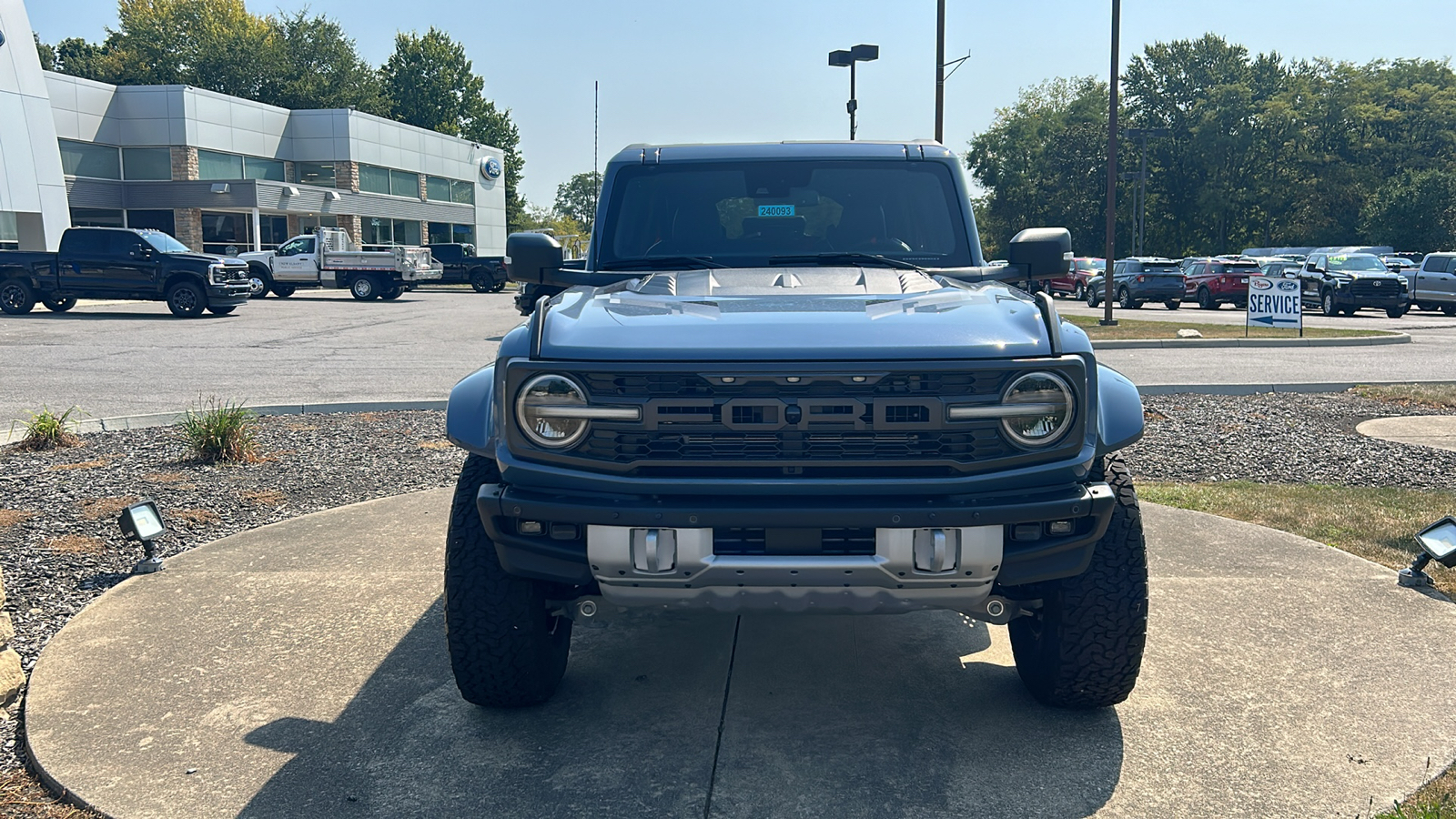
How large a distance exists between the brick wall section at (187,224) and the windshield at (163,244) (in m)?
20.8

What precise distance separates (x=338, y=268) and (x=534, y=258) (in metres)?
30.7

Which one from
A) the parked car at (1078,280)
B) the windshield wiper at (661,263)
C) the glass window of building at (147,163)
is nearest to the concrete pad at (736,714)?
the windshield wiper at (661,263)

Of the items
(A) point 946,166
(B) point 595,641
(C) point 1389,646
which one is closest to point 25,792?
(B) point 595,641

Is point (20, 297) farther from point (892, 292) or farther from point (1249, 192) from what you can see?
point (1249, 192)

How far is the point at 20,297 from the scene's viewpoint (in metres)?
25.2

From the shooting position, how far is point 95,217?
45344mm

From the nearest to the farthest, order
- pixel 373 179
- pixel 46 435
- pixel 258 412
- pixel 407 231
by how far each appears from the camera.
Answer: pixel 46 435 < pixel 258 412 < pixel 373 179 < pixel 407 231

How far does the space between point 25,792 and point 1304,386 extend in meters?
11.8

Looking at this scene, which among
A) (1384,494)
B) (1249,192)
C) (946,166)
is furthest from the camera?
(1249,192)

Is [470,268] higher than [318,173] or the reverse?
the reverse

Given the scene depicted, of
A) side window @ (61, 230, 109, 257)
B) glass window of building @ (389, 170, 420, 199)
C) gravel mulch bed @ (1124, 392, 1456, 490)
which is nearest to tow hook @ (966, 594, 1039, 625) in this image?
gravel mulch bed @ (1124, 392, 1456, 490)

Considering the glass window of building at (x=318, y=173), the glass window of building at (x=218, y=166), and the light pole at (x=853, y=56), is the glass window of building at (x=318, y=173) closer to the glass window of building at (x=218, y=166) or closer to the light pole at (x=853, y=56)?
the glass window of building at (x=218, y=166)

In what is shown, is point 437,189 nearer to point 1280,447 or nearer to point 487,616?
point 1280,447

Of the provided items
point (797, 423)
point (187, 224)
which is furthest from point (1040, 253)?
point (187, 224)
